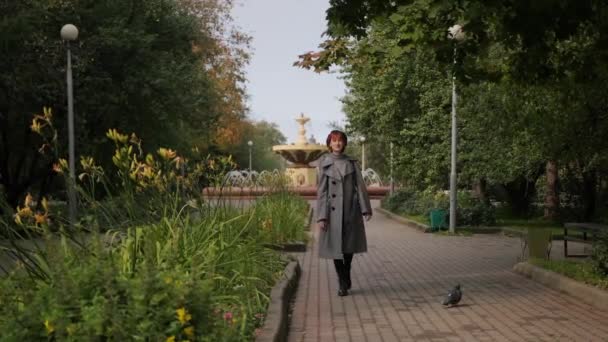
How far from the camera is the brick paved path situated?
734cm

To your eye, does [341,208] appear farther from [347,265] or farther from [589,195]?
[589,195]

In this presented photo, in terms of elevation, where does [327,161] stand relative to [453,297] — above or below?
above

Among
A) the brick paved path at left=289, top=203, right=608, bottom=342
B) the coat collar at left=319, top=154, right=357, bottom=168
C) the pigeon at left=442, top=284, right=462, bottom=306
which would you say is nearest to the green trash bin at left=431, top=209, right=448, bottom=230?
the brick paved path at left=289, top=203, right=608, bottom=342

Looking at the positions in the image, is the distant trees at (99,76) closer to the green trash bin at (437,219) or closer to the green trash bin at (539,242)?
the green trash bin at (437,219)

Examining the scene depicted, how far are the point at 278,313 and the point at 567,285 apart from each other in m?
4.18

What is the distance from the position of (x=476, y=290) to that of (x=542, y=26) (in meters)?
3.31

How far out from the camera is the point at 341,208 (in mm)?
9742

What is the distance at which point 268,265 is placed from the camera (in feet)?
31.8

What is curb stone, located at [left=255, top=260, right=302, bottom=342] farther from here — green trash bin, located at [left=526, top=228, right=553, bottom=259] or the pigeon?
green trash bin, located at [left=526, top=228, right=553, bottom=259]

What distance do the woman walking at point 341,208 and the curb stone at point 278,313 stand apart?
2.03 feet

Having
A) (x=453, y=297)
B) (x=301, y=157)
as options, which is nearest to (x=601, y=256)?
(x=453, y=297)

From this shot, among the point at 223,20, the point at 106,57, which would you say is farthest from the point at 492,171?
the point at 223,20

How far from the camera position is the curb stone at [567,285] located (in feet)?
28.3

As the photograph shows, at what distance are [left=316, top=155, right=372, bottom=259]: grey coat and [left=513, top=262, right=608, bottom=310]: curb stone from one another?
236 cm
